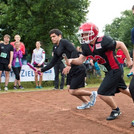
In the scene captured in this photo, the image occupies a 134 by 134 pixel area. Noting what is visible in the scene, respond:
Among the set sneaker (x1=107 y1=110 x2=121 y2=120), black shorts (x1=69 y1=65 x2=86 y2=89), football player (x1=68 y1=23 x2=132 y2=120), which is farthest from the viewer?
black shorts (x1=69 y1=65 x2=86 y2=89)

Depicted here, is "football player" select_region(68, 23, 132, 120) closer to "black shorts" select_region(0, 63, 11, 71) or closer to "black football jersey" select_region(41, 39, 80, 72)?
"black football jersey" select_region(41, 39, 80, 72)

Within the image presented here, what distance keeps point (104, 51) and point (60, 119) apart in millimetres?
1688

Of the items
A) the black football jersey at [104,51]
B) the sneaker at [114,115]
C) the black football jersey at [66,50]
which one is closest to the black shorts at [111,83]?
the black football jersey at [104,51]

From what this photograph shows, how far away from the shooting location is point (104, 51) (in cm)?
518

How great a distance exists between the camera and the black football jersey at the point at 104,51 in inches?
201

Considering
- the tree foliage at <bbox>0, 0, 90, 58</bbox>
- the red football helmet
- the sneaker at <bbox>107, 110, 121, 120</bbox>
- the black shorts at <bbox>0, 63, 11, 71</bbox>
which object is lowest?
the sneaker at <bbox>107, 110, 121, 120</bbox>

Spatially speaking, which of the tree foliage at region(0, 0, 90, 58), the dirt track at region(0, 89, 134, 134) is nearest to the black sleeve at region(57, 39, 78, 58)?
the dirt track at region(0, 89, 134, 134)

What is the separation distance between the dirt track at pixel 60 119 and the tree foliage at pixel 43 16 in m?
18.5

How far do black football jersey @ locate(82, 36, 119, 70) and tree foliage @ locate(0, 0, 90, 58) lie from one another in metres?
19.9

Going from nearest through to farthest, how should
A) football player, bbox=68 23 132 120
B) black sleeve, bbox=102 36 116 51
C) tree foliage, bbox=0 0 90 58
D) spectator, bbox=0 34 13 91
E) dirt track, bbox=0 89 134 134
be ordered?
dirt track, bbox=0 89 134 134, black sleeve, bbox=102 36 116 51, football player, bbox=68 23 132 120, spectator, bbox=0 34 13 91, tree foliage, bbox=0 0 90 58

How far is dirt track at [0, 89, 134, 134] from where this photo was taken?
15.1 ft

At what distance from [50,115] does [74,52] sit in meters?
1.65

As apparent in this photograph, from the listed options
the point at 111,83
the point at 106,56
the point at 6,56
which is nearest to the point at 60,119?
the point at 111,83

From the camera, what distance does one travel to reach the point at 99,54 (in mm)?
5234
